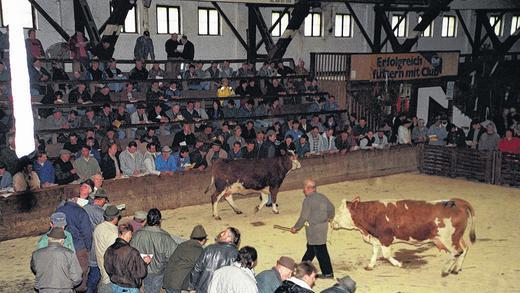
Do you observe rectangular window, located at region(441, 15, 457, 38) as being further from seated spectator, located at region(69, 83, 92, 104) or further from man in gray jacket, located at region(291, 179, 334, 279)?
man in gray jacket, located at region(291, 179, 334, 279)

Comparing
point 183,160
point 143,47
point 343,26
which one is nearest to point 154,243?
point 183,160

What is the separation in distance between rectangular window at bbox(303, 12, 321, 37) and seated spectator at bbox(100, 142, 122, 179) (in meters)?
15.5

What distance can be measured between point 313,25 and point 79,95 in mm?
13863

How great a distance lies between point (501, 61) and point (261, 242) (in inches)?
978

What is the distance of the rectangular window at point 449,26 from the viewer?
33562 mm

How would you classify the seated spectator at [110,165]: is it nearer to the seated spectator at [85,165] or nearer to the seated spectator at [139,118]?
the seated spectator at [85,165]

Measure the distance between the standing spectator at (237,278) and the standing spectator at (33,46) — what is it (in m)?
14.0

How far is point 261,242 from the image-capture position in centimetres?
1229

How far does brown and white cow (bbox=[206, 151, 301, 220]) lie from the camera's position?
46.5 feet

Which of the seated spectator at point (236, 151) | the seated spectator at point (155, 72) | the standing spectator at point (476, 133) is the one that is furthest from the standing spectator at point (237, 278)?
the standing spectator at point (476, 133)

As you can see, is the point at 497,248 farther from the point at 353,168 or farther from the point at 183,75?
the point at 183,75

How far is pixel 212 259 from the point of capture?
6.99m

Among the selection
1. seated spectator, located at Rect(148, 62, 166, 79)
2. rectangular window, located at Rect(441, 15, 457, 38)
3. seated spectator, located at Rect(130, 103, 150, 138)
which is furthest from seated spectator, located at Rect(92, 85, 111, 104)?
rectangular window, located at Rect(441, 15, 457, 38)

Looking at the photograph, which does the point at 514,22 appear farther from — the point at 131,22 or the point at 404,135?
the point at 131,22
